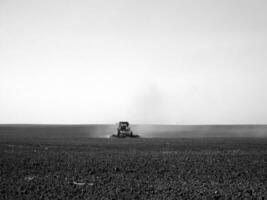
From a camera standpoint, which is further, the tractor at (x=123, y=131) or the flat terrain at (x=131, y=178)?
the tractor at (x=123, y=131)

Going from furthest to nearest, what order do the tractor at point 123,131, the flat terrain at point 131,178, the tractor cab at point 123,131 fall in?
the tractor cab at point 123,131
the tractor at point 123,131
the flat terrain at point 131,178

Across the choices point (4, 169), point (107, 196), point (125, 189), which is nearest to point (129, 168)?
point (125, 189)

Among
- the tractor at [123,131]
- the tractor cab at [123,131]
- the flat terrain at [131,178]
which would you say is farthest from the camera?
the tractor cab at [123,131]

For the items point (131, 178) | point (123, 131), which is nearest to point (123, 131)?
point (123, 131)

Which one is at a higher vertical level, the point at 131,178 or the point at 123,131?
the point at 123,131

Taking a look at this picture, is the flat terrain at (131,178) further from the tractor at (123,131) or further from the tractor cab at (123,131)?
the tractor cab at (123,131)

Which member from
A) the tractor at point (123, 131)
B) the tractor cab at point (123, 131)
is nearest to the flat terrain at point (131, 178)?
the tractor at point (123, 131)

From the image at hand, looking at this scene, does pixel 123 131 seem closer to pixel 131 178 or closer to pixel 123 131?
pixel 123 131

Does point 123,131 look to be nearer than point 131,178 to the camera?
No

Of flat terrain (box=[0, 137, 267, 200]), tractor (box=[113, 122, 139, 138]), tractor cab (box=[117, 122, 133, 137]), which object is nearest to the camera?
flat terrain (box=[0, 137, 267, 200])

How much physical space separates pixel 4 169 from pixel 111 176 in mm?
8108

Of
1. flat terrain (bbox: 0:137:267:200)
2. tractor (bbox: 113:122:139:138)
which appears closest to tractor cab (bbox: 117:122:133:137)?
tractor (bbox: 113:122:139:138)

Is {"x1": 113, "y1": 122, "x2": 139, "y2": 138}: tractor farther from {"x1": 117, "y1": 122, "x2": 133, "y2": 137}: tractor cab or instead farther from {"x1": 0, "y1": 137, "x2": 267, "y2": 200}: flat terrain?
{"x1": 0, "y1": 137, "x2": 267, "y2": 200}: flat terrain

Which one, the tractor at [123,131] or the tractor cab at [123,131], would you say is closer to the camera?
the tractor at [123,131]
